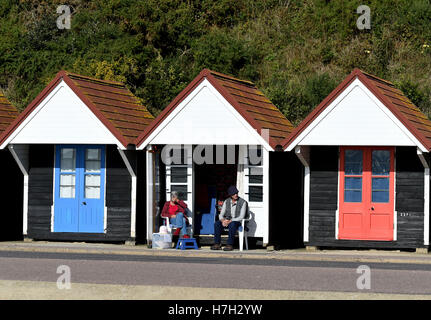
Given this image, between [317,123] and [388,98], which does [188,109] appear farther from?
[388,98]

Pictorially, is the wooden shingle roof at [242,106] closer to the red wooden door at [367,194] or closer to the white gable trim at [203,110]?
the white gable trim at [203,110]

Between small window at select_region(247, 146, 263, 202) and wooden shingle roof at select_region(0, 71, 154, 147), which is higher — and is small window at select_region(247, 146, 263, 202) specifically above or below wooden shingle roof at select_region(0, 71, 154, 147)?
below

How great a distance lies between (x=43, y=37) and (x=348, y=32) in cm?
1569

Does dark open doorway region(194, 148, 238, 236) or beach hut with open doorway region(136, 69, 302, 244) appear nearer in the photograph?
beach hut with open doorway region(136, 69, 302, 244)

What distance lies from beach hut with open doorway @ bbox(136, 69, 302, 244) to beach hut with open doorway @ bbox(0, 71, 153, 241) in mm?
732

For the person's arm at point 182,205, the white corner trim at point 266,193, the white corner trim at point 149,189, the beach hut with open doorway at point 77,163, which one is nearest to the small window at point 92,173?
the beach hut with open doorway at point 77,163

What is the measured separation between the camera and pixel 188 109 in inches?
938

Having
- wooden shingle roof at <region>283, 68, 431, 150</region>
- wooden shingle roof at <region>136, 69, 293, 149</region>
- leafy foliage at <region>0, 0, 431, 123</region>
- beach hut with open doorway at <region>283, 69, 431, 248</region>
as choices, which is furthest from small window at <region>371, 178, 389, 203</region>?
leafy foliage at <region>0, 0, 431, 123</region>

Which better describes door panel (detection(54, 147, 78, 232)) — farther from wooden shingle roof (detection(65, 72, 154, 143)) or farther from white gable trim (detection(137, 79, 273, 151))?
white gable trim (detection(137, 79, 273, 151))

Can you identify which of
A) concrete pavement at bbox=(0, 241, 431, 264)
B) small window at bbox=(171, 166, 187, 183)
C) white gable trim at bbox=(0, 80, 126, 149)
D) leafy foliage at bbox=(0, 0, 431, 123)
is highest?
leafy foliage at bbox=(0, 0, 431, 123)

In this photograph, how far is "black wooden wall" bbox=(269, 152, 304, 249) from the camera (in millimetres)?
23797
